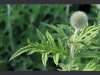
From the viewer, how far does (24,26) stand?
3.98 metres

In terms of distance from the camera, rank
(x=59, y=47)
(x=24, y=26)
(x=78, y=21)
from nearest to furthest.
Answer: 1. (x=59, y=47)
2. (x=78, y=21)
3. (x=24, y=26)

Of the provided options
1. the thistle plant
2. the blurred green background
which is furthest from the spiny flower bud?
the blurred green background

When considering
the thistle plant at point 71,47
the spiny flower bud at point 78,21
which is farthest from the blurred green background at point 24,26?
the thistle plant at point 71,47

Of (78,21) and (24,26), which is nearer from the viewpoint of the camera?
(78,21)

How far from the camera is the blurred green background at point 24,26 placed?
11.9ft

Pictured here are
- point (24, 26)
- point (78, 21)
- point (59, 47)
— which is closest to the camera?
point (59, 47)

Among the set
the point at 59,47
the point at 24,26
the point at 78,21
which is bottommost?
the point at 59,47

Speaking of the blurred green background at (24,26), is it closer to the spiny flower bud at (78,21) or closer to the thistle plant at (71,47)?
the spiny flower bud at (78,21)

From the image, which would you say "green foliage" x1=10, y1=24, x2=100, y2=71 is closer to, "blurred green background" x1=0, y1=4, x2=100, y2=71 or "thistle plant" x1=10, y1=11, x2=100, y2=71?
"thistle plant" x1=10, y1=11, x2=100, y2=71

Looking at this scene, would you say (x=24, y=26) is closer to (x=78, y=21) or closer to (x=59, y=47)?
(x=78, y=21)

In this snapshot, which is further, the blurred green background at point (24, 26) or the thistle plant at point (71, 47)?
the blurred green background at point (24, 26)

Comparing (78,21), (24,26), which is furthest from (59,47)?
(24,26)

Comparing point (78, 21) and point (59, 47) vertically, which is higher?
point (78, 21)

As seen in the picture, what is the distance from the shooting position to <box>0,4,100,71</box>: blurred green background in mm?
3617
